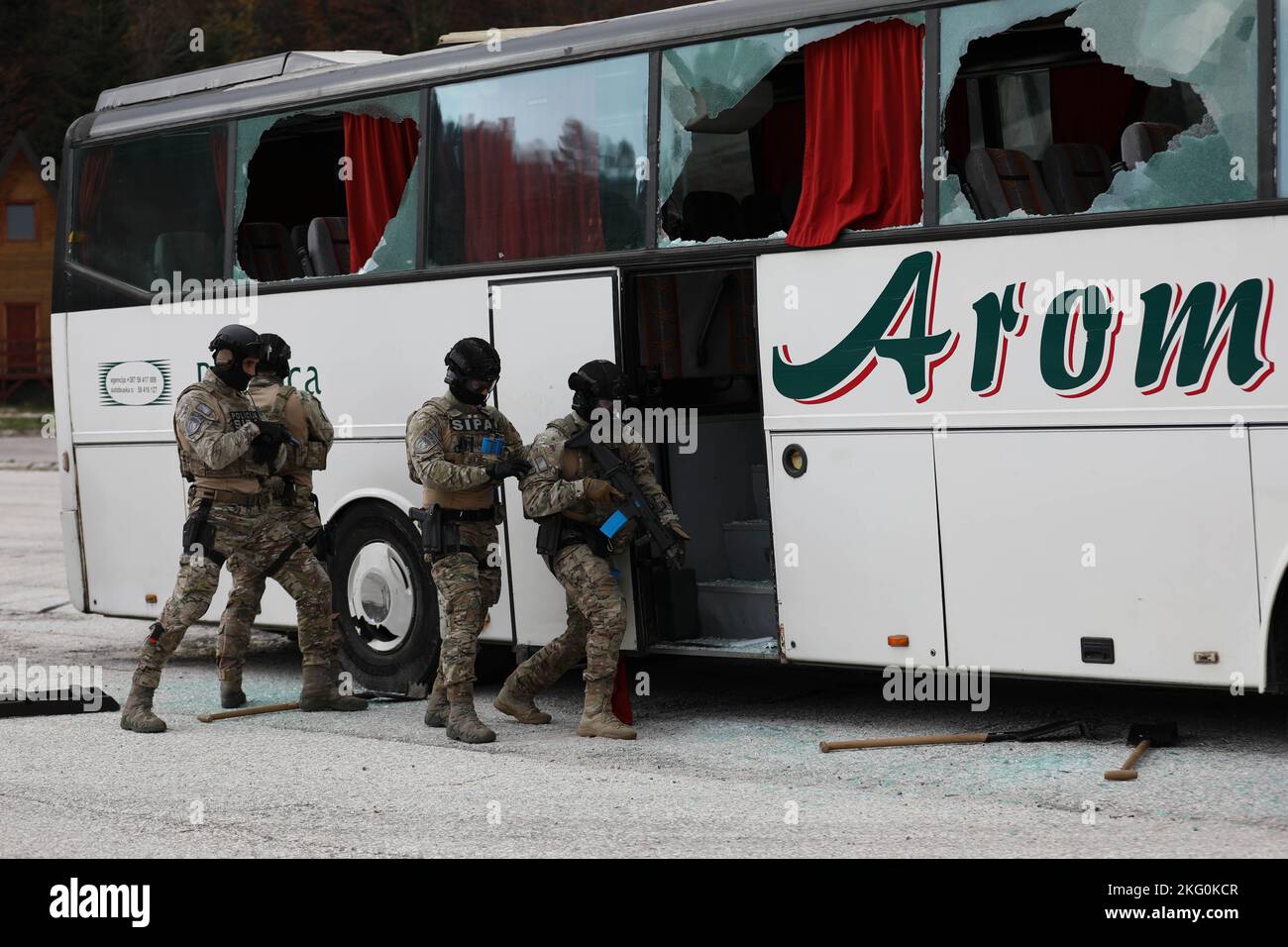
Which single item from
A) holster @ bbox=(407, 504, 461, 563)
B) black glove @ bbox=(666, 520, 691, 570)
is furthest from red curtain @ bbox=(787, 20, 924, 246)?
holster @ bbox=(407, 504, 461, 563)

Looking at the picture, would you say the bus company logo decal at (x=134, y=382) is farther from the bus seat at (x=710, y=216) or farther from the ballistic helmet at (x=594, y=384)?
the bus seat at (x=710, y=216)

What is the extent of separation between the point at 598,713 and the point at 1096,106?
3899 mm

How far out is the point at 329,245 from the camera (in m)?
9.75

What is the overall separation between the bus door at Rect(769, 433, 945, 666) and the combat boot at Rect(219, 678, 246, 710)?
3.17 metres

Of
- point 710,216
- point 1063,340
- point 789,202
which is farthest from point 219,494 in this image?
point 1063,340

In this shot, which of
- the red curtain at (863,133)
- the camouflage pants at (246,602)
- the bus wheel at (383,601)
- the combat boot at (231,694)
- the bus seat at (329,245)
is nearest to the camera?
the red curtain at (863,133)

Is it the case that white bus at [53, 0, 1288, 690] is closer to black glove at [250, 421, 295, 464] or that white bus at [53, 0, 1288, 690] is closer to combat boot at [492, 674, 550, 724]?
combat boot at [492, 674, 550, 724]

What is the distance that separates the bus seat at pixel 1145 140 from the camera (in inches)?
279

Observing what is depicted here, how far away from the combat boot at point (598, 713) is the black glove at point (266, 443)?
2.04 meters

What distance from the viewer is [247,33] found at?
53.0m

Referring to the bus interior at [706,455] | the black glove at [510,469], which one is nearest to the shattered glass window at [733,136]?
the bus interior at [706,455]

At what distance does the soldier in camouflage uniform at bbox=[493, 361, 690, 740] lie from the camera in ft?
26.2

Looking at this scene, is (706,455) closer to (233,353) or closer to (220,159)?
(233,353)
